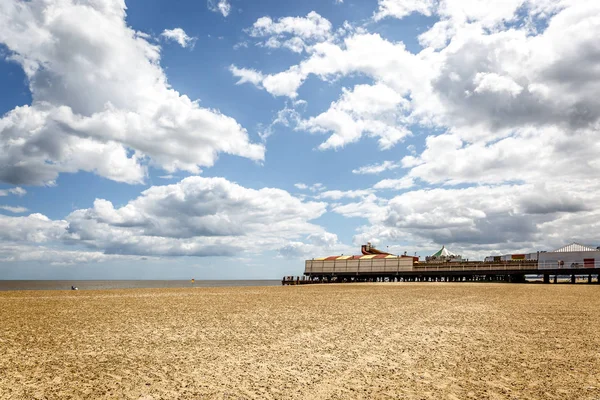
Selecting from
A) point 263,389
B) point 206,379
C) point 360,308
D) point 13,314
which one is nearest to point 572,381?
point 263,389

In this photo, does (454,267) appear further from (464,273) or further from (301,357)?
(301,357)

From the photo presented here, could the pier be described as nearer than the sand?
No

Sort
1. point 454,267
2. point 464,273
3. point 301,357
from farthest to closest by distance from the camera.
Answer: point 454,267
point 464,273
point 301,357

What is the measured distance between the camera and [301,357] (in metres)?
9.75

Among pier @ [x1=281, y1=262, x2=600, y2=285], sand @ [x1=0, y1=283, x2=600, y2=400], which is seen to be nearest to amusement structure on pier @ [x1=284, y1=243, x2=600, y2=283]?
pier @ [x1=281, y1=262, x2=600, y2=285]

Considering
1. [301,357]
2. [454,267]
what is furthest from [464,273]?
[301,357]

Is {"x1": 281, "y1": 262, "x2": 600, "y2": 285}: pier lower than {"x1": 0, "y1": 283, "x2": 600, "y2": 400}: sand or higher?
lower

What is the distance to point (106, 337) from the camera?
40.3ft

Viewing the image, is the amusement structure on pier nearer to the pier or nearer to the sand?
the pier

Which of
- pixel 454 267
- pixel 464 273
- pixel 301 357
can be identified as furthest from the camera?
pixel 454 267

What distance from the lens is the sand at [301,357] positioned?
736cm

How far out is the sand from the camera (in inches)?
290

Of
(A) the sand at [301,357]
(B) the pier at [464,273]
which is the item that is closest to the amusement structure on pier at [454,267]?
(B) the pier at [464,273]

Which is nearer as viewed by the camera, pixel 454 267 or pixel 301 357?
pixel 301 357
